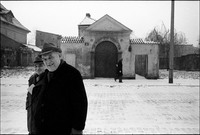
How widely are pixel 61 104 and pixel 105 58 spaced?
1589 centimetres

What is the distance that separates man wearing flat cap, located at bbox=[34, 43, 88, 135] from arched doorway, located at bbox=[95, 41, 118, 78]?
15706 millimetres

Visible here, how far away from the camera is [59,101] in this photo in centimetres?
227

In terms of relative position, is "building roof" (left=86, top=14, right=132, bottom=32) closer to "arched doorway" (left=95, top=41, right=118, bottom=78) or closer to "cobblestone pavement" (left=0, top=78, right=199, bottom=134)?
"arched doorway" (left=95, top=41, right=118, bottom=78)

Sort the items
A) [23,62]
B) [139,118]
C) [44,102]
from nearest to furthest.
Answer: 1. [44,102]
2. [139,118]
3. [23,62]

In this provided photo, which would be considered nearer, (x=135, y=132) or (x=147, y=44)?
(x=135, y=132)

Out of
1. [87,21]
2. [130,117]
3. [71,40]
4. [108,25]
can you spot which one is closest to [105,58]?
[108,25]

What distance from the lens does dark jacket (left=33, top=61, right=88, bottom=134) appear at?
225 centimetres

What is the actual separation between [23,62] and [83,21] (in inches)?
620

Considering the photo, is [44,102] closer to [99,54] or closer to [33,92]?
[33,92]

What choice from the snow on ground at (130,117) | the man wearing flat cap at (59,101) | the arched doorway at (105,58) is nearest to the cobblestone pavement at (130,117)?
the snow on ground at (130,117)

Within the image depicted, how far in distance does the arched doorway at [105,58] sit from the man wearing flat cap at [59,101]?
15.7m

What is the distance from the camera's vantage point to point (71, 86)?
2318 millimetres

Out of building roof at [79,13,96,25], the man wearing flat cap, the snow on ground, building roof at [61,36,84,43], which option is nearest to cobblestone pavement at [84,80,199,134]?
the snow on ground

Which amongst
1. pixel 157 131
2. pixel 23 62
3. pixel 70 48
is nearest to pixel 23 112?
pixel 157 131
